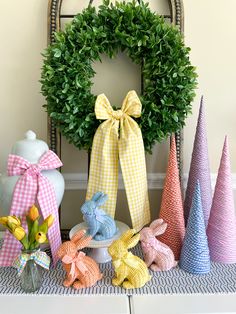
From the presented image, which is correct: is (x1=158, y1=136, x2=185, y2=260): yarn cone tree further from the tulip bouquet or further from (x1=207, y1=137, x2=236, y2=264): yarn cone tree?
the tulip bouquet

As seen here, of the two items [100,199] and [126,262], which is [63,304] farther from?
[100,199]

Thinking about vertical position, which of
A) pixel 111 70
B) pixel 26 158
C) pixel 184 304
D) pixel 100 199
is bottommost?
pixel 184 304

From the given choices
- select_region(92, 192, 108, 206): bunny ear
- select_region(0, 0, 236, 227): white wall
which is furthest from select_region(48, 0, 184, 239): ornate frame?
select_region(92, 192, 108, 206): bunny ear

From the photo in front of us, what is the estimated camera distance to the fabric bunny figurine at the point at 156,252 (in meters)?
1.04

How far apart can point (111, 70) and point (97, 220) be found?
0.56 metres

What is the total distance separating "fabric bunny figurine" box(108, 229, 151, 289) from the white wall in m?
0.44

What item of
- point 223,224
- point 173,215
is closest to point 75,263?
point 173,215

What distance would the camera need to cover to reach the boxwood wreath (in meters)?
1.15

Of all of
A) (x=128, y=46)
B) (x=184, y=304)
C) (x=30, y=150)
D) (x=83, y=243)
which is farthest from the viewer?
(x=128, y=46)

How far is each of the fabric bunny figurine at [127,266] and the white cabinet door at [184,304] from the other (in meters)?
0.05

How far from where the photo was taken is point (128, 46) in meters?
1.20

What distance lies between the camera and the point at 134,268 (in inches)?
37.2

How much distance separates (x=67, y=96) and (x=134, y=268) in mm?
563

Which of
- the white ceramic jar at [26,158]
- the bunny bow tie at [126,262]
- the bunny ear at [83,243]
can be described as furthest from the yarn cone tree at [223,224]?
the white ceramic jar at [26,158]
